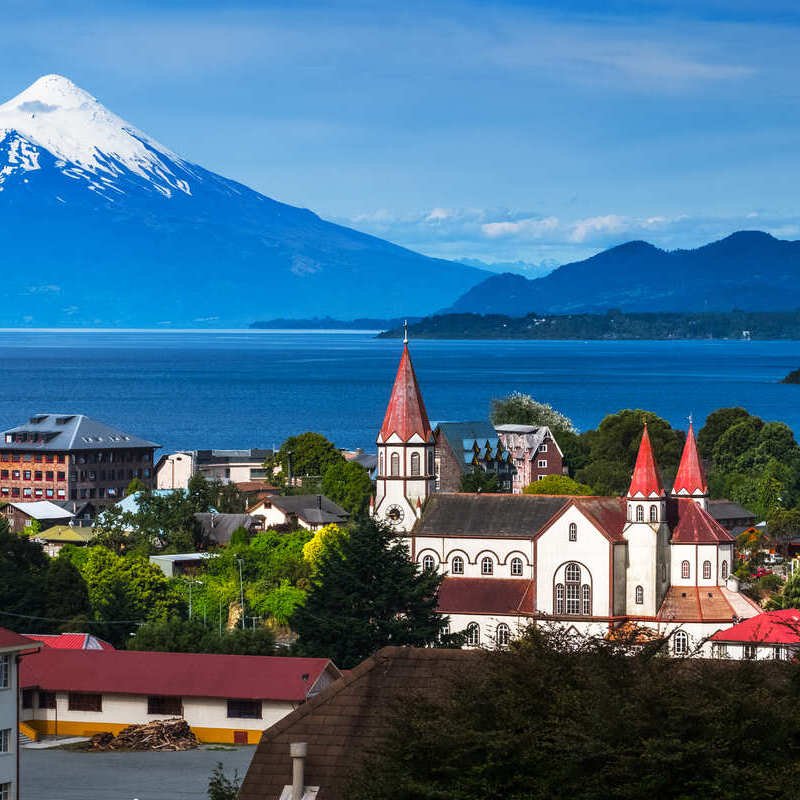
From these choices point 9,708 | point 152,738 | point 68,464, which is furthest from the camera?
point 68,464

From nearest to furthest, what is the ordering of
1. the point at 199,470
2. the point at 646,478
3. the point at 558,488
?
1. the point at 646,478
2. the point at 558,488
3. the point at 199,470

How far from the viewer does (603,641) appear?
22984 millimetres

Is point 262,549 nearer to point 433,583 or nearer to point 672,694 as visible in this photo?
point 433,583

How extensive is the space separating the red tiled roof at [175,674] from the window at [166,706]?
0.85ft

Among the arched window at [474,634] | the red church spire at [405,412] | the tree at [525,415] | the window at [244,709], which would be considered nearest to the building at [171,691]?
the window at [244,709]

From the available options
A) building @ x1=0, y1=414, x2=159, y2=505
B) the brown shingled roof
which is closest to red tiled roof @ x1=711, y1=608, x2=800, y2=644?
the brown shingled roof

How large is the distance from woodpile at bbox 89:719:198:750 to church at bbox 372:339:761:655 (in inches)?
693

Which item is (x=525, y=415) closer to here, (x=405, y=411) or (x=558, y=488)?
(x=558, y=488)

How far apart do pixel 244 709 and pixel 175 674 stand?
1.85 m

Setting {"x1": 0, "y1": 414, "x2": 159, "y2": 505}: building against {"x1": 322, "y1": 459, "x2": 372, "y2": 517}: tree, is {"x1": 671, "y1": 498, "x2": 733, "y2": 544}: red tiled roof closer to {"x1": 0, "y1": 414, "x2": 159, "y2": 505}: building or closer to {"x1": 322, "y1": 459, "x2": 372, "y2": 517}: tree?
{"x1": 322, "y1": 459, "x2": 372, "y2": 517}: tree

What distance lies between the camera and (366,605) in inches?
1972

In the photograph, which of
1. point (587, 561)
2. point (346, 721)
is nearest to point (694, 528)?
point (587, 561)

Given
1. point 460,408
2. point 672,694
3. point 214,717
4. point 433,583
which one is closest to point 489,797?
point 672,694

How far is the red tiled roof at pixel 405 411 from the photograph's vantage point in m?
65.8
